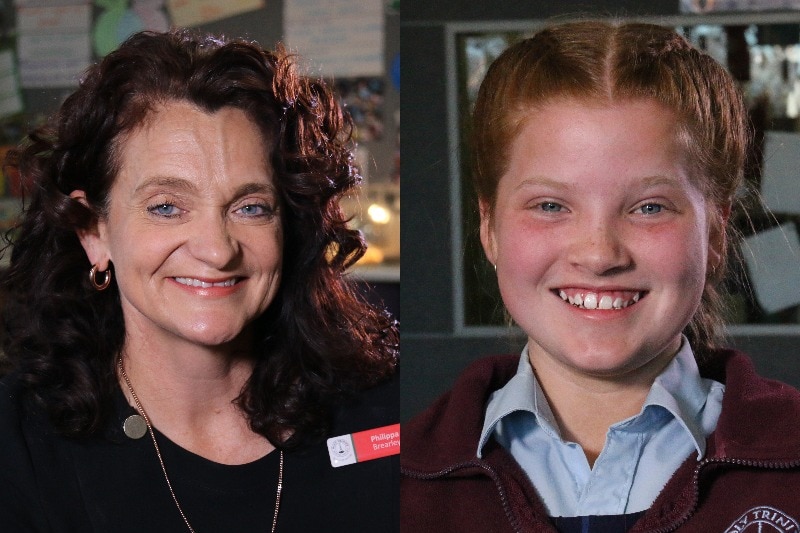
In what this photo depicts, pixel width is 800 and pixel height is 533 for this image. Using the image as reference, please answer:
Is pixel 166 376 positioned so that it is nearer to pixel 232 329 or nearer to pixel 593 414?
pixel 232 329

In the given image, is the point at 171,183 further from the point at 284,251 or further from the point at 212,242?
the point at 284,251

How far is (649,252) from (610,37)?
22 centimetres

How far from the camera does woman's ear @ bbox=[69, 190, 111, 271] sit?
1306mm

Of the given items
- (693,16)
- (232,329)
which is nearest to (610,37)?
(693,16)

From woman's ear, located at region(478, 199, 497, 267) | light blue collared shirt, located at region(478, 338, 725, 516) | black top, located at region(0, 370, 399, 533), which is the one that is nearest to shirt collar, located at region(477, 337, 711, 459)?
light blue collared shirt, located at region(478, 338, 725, 516)

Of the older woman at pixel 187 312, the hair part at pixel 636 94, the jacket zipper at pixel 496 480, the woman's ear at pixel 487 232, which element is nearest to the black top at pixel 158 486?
the older woman at pixel 187 312

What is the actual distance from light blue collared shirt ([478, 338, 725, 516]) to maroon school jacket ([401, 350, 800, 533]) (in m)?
0.01

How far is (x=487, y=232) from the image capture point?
3.46ft

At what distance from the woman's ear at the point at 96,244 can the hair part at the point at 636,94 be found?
541mm

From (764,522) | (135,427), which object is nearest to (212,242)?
(135,427)

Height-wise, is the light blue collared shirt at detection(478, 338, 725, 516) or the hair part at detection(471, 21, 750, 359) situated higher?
the hair part at detection(471, 21, 750, 359)

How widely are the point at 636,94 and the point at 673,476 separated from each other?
1.26 feet

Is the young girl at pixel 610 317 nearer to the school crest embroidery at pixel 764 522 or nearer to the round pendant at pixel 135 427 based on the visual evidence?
the school crest embroidery at pixel 764 522

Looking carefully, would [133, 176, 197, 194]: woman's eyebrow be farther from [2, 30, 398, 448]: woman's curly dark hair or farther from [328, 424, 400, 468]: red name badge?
[328, 424, 400, 468]: red name badge
